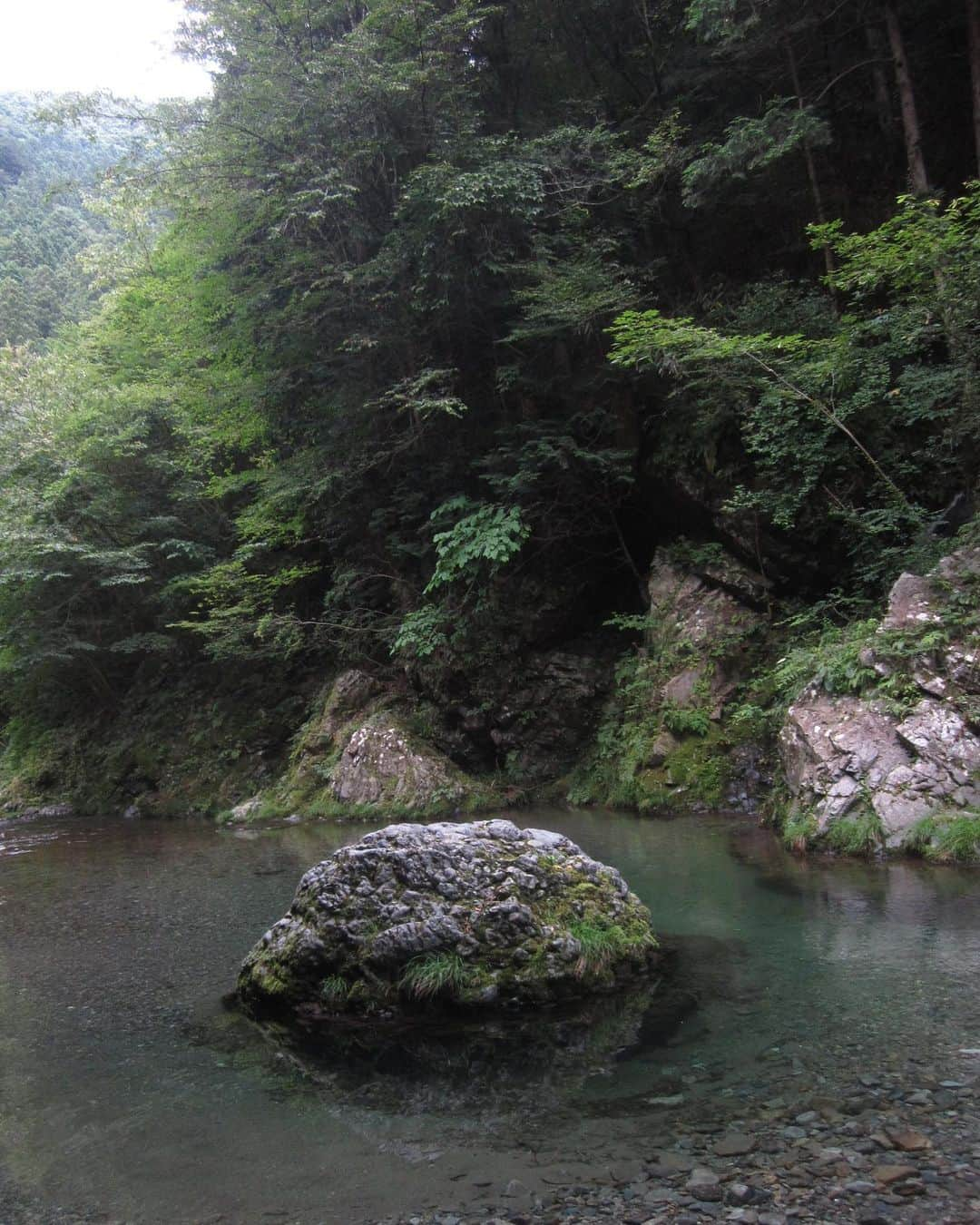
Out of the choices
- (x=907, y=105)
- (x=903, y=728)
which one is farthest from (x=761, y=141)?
(x=903, y=728)

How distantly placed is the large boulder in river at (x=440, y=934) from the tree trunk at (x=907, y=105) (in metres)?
10.6

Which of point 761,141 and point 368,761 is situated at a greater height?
point 761,141

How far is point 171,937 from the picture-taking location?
270 inches

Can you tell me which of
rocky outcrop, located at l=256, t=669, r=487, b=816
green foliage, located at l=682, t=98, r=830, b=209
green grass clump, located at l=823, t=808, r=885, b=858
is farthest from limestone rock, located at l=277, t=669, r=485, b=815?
green foliage, located at l=682, t=98, r=830, b=209

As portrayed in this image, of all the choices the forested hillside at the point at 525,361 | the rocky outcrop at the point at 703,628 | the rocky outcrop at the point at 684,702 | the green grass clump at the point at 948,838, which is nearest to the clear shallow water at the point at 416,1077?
the green grass clump at the point at 948,838

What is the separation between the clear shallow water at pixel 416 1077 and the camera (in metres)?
3.12

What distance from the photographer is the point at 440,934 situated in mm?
4898

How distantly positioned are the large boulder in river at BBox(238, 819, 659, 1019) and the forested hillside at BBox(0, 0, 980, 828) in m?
5.59

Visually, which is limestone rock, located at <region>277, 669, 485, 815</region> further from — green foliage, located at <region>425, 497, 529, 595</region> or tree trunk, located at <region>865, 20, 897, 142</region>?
tree trunk, located at <region>865, 20, 897, 142</region>

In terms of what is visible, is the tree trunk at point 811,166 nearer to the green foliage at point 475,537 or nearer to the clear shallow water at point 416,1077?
the green foliage at point 475,537

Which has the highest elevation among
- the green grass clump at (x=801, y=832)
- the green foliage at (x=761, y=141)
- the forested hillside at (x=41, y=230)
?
the forested hillside at (x=41, y=230)

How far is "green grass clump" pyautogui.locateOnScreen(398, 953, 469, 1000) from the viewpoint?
4742mm

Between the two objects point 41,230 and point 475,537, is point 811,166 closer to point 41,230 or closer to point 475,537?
point 475,537

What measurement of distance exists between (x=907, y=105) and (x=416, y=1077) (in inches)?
521
